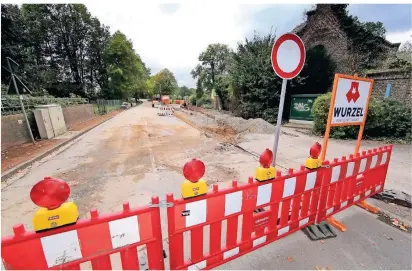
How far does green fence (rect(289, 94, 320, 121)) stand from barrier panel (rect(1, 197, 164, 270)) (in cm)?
1405

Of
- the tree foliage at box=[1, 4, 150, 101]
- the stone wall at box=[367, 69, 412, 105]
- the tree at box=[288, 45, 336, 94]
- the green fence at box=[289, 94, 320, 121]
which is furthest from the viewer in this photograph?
the tree foliage at box=[1, 4, 150, 101]

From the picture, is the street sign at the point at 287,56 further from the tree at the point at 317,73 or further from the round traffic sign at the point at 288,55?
the tree at the point at 317,73

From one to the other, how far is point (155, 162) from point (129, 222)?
4.55 m

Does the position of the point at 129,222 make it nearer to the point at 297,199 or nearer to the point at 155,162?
the point at 297,199

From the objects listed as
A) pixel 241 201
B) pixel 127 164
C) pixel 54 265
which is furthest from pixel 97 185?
pixel 241 201

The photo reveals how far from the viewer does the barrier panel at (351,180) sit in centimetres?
297

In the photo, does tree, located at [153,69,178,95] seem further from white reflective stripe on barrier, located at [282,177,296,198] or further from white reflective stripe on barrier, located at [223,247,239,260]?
white reflective stripe on barrier, located at [223,247,239,260]

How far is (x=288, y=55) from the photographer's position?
2809mm

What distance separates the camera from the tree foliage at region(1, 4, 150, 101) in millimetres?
29859

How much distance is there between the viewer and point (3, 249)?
4.27ft

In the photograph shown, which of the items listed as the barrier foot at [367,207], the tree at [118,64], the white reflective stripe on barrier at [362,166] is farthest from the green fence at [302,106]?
the tree at [118,64]

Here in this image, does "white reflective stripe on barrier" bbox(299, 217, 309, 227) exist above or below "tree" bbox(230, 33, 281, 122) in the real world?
below

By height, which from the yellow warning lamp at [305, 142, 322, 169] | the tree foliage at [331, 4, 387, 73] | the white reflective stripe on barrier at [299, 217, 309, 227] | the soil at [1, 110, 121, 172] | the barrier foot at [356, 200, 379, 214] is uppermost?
the tree foliage at [331, 4, 387, 73]

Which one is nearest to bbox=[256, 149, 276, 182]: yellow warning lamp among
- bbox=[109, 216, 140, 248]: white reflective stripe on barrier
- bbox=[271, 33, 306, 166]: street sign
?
bbox=[271, 33, 306, 166]: street sign
